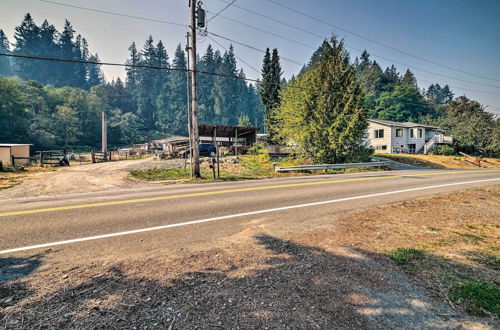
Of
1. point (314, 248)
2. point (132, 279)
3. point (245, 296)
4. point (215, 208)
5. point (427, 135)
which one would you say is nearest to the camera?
point (245, 296)

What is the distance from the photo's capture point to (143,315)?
238 cm

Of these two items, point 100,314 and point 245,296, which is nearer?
point 100,314

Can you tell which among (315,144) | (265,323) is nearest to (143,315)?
(265,323)

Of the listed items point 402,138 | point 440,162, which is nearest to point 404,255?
point 440,162

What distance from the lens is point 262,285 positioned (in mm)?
2949

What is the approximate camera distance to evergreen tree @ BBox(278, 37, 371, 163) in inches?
826

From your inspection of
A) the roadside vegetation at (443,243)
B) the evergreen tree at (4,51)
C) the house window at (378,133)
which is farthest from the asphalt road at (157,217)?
the evergreen tree at (4,51)

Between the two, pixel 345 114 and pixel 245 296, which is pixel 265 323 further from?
pixel 345 114

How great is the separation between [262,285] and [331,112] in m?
21.6

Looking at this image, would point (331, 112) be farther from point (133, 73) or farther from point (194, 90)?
point (133, 73)

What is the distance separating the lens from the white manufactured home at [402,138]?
3881 centimetres

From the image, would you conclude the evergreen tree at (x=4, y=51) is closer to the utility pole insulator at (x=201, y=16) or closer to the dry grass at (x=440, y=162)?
the utility pole insulator at (x=201, y=16)

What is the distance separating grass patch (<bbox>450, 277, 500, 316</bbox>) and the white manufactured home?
40.0m

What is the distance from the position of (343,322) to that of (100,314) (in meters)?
2.65
